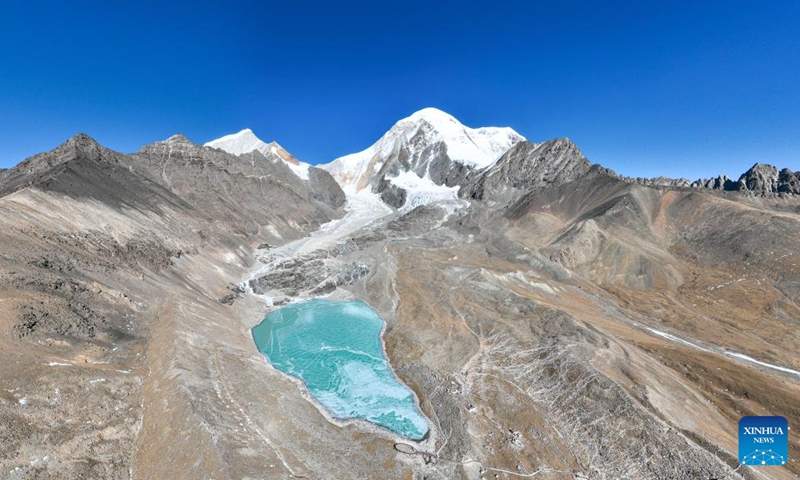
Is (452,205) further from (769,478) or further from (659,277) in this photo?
(769,478)

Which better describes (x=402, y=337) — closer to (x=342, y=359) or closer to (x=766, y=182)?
(x=342, y=359)

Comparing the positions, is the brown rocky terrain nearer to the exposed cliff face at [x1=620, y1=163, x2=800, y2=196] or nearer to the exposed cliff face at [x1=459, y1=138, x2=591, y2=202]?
the exposed cliff face at [x1=620, y1=163, x2=800, y2=196]

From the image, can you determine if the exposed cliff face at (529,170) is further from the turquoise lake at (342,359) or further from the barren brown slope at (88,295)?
the turquoise lake at (342,359)

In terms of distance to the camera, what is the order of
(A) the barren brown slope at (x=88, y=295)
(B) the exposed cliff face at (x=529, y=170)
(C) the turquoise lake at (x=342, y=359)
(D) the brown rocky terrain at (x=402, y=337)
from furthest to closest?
(B) the exposed cliff face at (x=529, y=170)
(C) the turquoise lake at (x=342, y=359)
(D) the brown rocky terrain at (x=402, y=337)
(A) the barren brown slope at (x=88, y=295)

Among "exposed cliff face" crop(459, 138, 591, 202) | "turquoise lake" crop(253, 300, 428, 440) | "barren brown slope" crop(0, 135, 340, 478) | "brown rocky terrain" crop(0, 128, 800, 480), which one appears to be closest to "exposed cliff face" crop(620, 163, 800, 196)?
"exposed cliff face" crop(459, 138, 591, 202)

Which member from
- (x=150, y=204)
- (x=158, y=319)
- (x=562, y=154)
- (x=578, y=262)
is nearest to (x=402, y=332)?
(x=158, y=319)

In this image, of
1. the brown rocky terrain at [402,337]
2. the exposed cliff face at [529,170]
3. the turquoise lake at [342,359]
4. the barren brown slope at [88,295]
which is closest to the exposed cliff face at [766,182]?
the exposed cliff face at [529,170]
